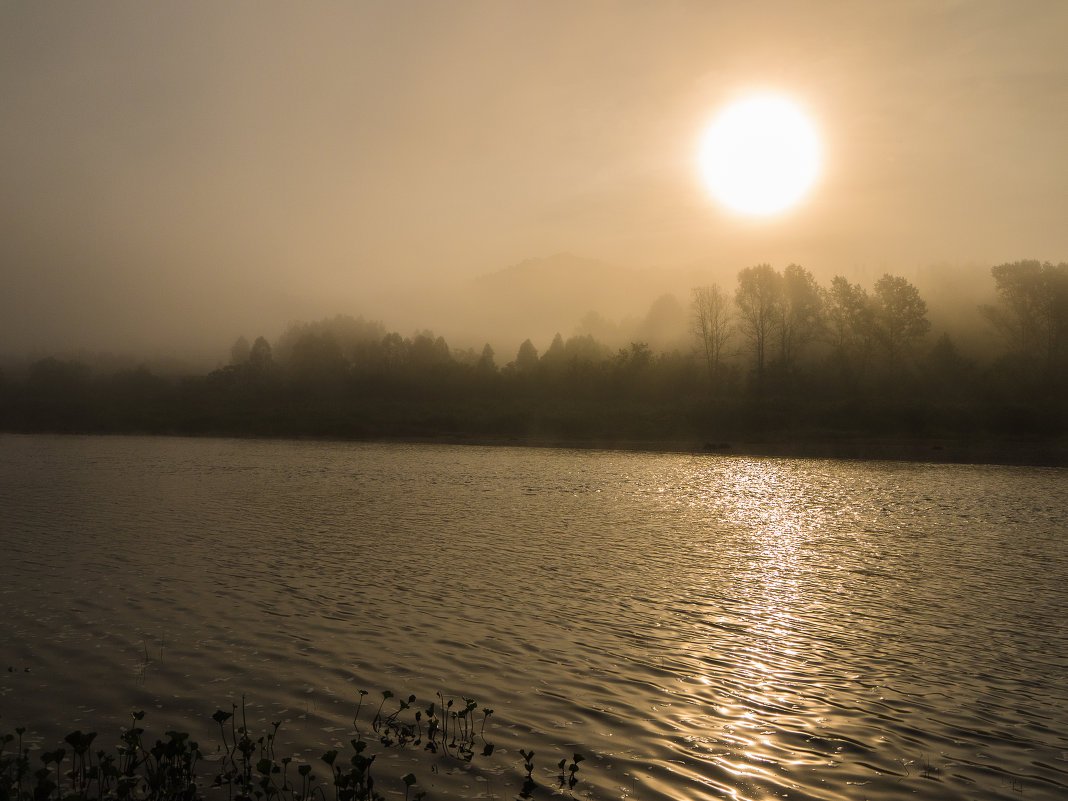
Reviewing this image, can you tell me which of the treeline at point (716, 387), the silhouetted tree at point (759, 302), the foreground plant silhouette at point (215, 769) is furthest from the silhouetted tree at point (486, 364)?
the foreground plant silhouette at point (215, 769)

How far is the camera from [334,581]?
1894cm

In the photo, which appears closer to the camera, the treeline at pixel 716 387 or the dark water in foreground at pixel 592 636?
the dark water in foreground at pixel 592 636

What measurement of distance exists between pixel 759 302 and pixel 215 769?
4226 inches

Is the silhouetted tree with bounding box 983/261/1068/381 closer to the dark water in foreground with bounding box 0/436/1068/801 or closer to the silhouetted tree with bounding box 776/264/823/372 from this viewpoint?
the silhouetted tree with bounding box 776/264/823/372

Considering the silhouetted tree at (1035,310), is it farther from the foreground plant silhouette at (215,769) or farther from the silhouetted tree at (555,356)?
the foreground plant silhouette at (215,769)

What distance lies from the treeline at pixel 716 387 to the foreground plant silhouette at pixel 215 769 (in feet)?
270

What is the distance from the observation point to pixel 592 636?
14.5m

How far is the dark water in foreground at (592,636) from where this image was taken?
9305 millimetres

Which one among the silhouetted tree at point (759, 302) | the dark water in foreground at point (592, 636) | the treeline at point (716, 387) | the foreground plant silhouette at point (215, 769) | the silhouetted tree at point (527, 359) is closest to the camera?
the foreground plant silhouette at point (215, 769)

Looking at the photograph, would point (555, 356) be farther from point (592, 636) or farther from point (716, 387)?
point (592, 636)

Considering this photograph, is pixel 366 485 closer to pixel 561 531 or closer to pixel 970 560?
pixel 561 531

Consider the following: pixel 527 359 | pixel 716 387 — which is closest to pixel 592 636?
pixel 716 387

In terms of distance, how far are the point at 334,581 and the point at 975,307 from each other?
13277 cm

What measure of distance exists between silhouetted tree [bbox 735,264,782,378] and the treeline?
8.6 inches
